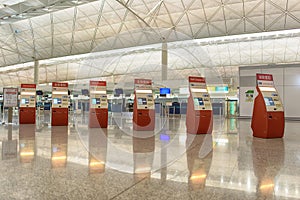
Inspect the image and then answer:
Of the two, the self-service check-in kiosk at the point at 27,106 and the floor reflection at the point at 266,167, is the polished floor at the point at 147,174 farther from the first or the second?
the self-service check-in kiosk at the point at 27,106

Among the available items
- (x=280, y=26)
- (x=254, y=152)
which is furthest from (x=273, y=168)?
(x=280, y=26)

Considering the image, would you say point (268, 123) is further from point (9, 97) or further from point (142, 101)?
point (9, 97)

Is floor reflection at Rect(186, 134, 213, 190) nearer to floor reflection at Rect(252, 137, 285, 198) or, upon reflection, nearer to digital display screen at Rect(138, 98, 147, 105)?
floor reflection at Rect(252, 137, 285, 198)

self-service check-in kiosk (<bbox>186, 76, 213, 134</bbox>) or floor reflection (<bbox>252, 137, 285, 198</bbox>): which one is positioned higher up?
self-service check-in kiosk (<bbox>186, 76, 213, 134</bbox>)

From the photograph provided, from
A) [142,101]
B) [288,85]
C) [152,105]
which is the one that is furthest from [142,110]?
[288,85]

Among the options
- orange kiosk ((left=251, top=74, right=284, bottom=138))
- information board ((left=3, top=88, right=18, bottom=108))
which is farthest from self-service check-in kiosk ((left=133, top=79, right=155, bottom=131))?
information board ((left=3, top=88, right=18, bottom=108))

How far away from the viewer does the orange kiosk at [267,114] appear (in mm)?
7512

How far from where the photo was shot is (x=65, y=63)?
38688mm

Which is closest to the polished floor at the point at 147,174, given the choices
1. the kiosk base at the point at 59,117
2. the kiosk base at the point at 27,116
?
the kiosk base at the point at 59,117

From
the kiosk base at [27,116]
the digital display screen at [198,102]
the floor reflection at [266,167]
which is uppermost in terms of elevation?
the digital display screen at [198,102]

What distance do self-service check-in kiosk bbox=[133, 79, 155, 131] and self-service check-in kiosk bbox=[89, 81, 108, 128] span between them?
5.80 feet

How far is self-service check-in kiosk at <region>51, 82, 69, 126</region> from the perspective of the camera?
1145 centimetres

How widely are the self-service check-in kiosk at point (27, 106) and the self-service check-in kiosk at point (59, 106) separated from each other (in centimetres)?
183

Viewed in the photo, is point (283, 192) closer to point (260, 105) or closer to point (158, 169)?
point (158, 169)
